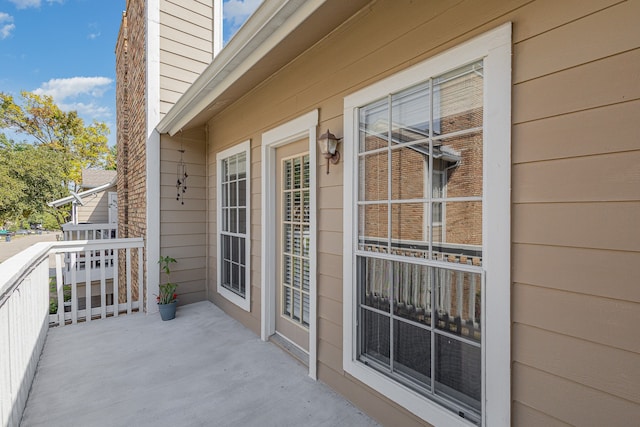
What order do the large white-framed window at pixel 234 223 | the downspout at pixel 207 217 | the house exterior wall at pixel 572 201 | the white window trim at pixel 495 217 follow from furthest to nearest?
the downspout at pixel 207 217
the large white-framed window at pixel 234 223
the white window trim at pixel 495 217
the house exterior wall at pixel 572 201

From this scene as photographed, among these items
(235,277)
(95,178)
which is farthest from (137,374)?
(95,178)

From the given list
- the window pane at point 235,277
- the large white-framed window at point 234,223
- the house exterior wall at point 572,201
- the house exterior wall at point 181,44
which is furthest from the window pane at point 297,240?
the house exterior wall at point 181,44

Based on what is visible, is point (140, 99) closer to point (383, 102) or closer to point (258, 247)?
point (258, 247)

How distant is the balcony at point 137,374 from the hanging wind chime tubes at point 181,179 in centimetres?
145

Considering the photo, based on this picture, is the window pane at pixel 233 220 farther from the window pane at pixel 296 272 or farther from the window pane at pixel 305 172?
the window pane at pixel 305 172

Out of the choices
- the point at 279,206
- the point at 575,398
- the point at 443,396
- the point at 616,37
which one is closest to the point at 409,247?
the point at 443,396

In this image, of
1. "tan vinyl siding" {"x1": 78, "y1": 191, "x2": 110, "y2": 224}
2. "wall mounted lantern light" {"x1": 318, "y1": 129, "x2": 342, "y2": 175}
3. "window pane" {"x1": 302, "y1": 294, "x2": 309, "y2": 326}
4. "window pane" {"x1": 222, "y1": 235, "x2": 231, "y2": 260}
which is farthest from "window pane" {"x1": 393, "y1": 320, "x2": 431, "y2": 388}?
"tan vinyl siding" {"x1": 78, "y1": 191, "x2": 110, "y2": 224}

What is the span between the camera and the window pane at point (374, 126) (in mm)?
1915

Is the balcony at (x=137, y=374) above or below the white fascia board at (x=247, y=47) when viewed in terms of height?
below

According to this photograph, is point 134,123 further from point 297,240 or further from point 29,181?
point 29,181

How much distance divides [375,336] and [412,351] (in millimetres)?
292

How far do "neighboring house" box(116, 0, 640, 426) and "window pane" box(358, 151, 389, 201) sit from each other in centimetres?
1

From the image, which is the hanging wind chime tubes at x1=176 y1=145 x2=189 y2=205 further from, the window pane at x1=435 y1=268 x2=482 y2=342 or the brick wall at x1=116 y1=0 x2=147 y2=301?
the window pane at x1=435 y1=268 x2=482 y2=342

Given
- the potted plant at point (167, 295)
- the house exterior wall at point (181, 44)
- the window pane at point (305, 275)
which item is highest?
the house exterior wall at point (181, 44)
